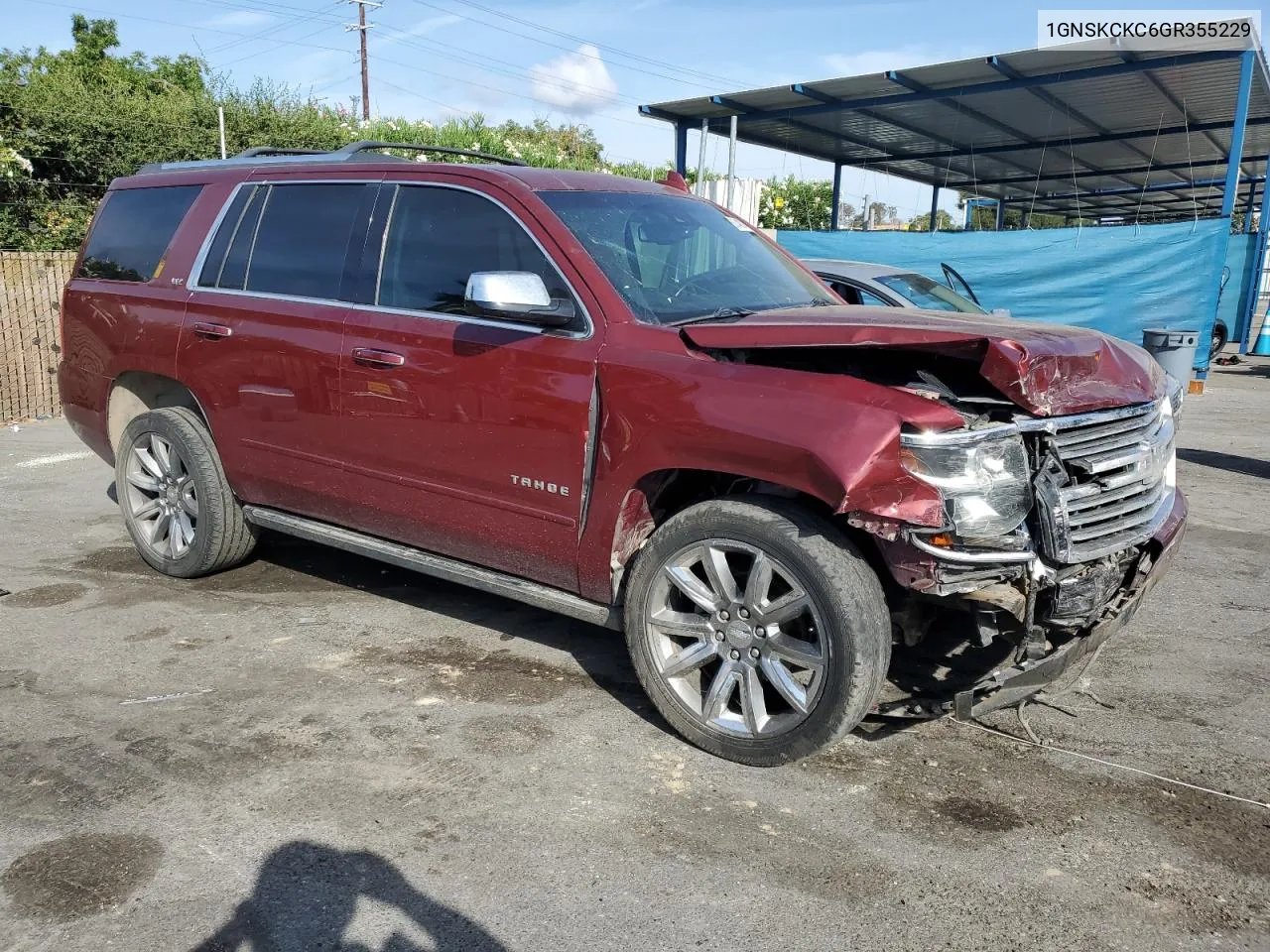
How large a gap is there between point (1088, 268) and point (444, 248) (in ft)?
39.0

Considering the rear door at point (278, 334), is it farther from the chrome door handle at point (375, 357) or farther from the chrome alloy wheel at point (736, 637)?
the chrome alloy wheel at point (736, 637)

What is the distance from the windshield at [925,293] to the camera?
8.20 m

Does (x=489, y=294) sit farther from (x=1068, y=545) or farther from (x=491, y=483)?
(x=1068, y=545)

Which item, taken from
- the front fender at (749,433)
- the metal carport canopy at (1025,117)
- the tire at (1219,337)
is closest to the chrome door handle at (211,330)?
the front fender at (749,433)

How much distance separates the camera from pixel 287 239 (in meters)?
4.77

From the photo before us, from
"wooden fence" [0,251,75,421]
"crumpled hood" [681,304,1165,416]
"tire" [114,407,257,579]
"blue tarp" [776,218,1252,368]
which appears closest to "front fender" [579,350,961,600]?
"crumpled hood" [681,304,1165,416]

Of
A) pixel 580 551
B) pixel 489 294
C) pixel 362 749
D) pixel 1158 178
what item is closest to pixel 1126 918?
pixel 580 551

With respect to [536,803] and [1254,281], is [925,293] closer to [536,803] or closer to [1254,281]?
[536,803]

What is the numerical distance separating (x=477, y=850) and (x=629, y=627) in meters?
0.98

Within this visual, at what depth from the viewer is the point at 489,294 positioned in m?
3.57

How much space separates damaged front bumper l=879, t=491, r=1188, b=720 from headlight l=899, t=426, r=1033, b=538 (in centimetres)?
12

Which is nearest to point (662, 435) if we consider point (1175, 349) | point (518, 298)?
point (518, 298)

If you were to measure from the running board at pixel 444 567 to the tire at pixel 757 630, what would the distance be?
235mm

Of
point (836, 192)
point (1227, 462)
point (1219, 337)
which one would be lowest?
point (1227, 462)
